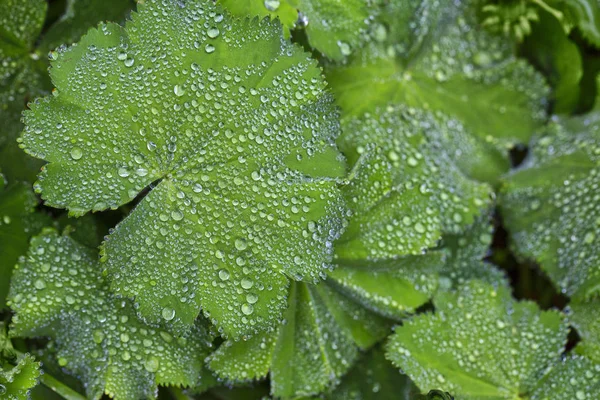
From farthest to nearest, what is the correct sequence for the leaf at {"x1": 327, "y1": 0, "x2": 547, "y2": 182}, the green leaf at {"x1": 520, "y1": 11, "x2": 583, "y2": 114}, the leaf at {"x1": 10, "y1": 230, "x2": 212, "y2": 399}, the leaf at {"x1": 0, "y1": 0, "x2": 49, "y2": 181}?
1. the green leaf at {"x1": 520, "y1": 11, "x2": 583, "y2": 114}
2. the leaf at {"x1": 327, "y1": 0, "x2": 547, "y2": 182}
3. the leaf at {"x1": 0, "y1": 0, "x2": 49, "y2": 181}
4. the leaf at {"x1": 10, "y1": 230, "x2": 212, "y2": 399}

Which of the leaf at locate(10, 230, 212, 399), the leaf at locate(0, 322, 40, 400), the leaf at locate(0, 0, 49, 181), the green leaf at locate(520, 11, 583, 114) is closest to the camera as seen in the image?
the leaf at locate(0, 322, 40, 400)

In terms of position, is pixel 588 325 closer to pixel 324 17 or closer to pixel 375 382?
pixel 375 382

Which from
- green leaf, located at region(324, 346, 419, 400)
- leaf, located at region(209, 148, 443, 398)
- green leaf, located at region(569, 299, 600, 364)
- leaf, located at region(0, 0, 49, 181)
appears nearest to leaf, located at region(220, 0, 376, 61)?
leaf, located at region(209, 148, 443, 398)

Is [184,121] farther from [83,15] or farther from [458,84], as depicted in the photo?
[458,84]

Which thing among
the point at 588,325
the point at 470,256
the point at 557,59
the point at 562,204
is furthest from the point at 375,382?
the point at 557,59

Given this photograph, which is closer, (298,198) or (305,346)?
(298,198)

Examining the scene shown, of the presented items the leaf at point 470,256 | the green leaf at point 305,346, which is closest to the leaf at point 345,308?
the green leaf at point 305,346

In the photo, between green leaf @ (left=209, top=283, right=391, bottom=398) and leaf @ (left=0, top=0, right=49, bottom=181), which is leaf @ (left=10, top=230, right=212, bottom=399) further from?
leaf @ (left=0, top=0, right=49, bottom=181)
